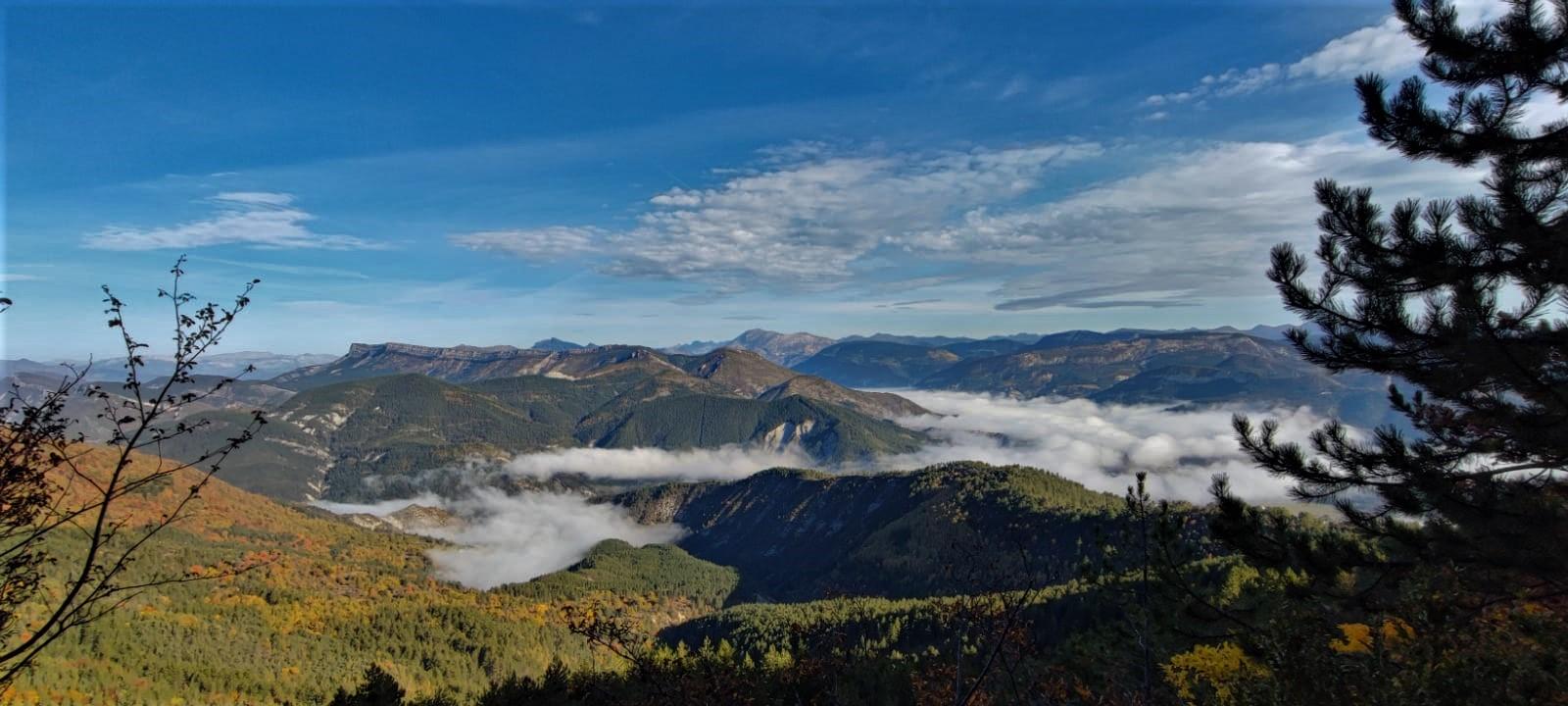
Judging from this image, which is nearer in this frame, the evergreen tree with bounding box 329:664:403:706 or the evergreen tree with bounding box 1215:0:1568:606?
the evergreen tree with bounding box 1215:0:1568:606

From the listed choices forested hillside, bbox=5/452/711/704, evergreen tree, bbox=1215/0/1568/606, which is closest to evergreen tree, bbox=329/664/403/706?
forested hillside, bbox=5/452/711/704

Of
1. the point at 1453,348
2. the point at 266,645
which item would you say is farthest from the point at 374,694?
the point at 266,645

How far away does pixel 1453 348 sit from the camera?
1254cm

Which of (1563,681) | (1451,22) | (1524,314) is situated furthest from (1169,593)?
(1451,22)

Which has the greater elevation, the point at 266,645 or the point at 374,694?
the point at 374,694

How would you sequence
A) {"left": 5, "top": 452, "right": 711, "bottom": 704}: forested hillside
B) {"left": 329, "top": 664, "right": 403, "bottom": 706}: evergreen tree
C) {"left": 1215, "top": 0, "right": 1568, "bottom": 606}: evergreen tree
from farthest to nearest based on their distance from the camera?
{"left": 5, "top": 452, "right": 711, "bottom": 704}: forested hillside < {"left": 329, "top": 664, "right": 403, "bottom": 706}: evergreen tree < {"left": 1215, "top": 0, "right": 1568, "bottom": 606}: evergreen tree

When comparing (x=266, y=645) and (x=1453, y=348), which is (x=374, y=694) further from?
(x=266, y=645)

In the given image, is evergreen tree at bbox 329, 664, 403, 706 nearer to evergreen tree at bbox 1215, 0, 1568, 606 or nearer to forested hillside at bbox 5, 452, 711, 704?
forested hillside at bbox 5, 452, 711, 704

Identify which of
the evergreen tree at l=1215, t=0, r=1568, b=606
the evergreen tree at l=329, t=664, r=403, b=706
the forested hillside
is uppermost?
the evergreen tree at l=1215, t=0, r=1568, b=606

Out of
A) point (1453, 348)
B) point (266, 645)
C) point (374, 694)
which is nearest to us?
point (1453, 348)

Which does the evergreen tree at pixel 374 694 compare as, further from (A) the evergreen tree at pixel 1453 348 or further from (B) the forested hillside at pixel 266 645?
(A) the evergreen tree at pixel 1453 348

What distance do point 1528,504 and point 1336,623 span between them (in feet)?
15.2

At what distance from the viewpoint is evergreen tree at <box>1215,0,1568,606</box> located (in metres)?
12.4

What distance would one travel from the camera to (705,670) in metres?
11.6
